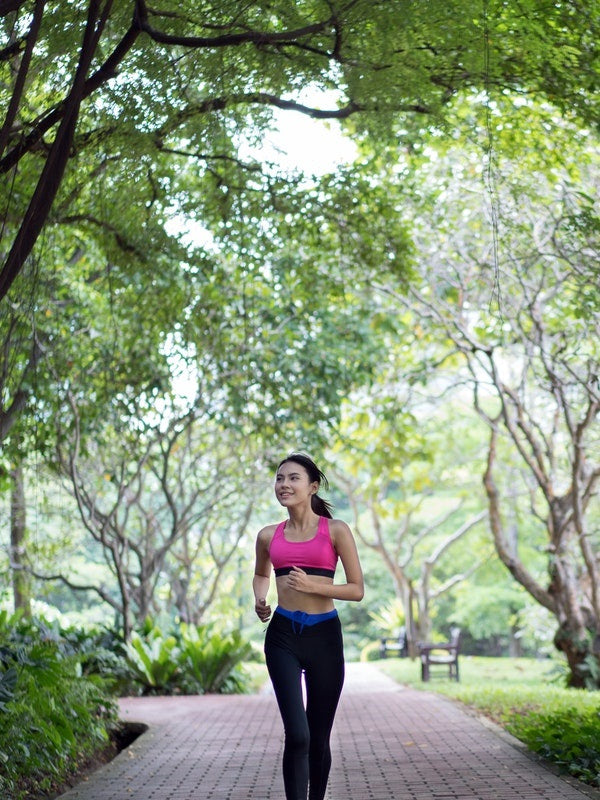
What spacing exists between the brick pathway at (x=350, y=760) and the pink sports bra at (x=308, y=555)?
2280 mm

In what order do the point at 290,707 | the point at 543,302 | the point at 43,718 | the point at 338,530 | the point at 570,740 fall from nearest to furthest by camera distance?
the point at 290,707 < the point at 338,530 < the point at 570,740 < the point at 43,718 < the point at 543,302

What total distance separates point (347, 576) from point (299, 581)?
27cm

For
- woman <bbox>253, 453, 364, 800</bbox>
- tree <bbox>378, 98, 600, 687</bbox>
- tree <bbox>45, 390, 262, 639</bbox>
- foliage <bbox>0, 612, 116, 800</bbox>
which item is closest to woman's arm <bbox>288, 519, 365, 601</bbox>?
woman <bbox>253, 453, 364, 800</bbox>

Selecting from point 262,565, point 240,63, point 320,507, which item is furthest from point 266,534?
point 240,63

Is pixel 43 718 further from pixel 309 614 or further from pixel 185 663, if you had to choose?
pixel 185 663

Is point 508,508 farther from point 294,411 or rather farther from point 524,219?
point 524,219

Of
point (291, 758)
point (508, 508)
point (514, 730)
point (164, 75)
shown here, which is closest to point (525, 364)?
point (514, 730)

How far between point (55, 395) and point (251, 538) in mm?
16314

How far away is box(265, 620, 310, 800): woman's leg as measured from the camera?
14.5 ft

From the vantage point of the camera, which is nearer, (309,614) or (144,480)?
(309,614)

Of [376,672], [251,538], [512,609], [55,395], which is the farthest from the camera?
[512,609]

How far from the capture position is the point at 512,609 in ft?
113

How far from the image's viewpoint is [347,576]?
15.6 feet

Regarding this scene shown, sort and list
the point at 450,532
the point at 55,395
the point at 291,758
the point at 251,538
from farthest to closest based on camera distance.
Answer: the point at 450,532, the point at 251,538, the point at 55,395, the point at 291,758
